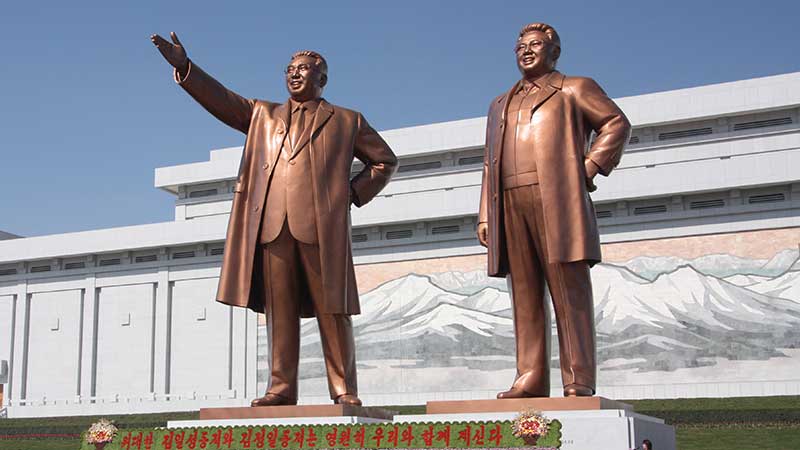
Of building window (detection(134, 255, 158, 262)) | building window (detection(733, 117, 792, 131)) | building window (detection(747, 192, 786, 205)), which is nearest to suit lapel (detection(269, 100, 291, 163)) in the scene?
building window (detection(747, 192, 786, 205))

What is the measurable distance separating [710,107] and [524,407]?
1824 cm

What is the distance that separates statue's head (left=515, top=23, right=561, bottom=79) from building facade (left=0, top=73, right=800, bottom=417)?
1332cm

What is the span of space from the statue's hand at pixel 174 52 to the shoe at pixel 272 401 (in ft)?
7.45

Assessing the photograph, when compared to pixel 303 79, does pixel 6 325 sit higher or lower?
lower

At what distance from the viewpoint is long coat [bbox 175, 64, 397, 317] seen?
652 centimetres

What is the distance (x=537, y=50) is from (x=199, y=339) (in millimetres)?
19362

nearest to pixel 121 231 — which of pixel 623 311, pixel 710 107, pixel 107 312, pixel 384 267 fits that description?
pixel 107 312

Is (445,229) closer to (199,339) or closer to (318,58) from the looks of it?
(199,339)

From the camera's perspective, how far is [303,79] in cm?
682

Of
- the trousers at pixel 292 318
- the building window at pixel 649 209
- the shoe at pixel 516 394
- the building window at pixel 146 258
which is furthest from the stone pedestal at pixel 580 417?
the building window at pixel 146 258

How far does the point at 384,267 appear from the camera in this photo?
2227 centimetres

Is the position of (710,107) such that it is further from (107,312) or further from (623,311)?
(107,312)

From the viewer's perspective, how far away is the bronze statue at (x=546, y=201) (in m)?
5.91

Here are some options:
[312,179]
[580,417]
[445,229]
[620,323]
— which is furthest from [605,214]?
[580,417]
